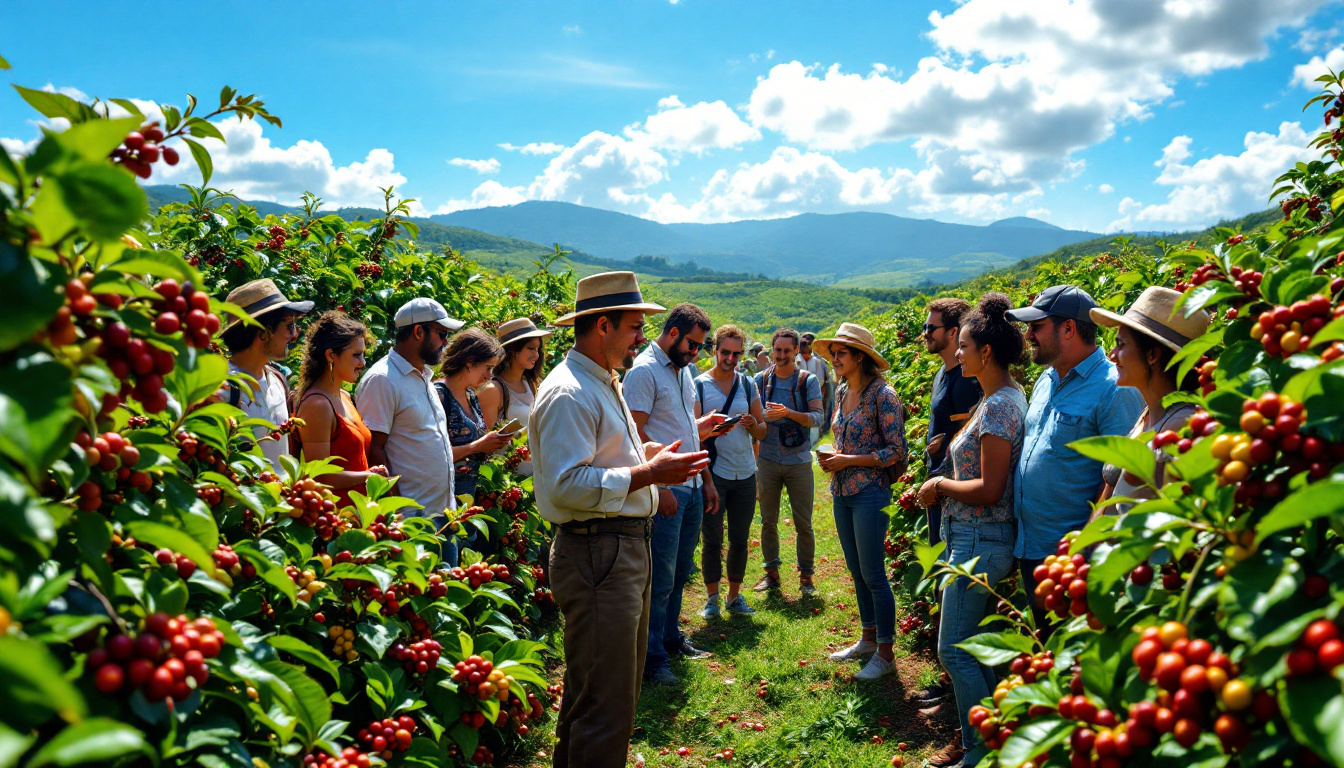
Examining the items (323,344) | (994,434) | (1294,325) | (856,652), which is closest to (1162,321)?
(994,434)

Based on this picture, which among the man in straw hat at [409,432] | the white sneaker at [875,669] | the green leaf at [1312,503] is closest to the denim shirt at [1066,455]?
the white sneaker at [875,669]

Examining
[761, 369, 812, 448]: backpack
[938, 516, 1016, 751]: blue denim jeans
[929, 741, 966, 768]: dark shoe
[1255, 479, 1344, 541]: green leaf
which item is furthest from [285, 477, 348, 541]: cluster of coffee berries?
[761, 369, 812, 448]: backpack

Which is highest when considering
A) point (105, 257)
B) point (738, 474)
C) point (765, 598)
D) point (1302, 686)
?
point (105, 257)

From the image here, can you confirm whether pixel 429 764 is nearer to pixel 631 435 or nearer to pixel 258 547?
pixel 258 547

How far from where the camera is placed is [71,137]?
104 centimetres

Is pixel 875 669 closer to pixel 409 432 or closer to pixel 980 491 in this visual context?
pixel 980 491

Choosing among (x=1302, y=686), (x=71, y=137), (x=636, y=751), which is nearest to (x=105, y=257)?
A: (x=71, y=137)

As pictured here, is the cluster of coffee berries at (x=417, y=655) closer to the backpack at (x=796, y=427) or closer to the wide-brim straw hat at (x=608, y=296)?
the wide-brim straw hat at (x=608, y=296)

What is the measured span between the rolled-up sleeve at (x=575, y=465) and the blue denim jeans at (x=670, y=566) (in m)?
1.77

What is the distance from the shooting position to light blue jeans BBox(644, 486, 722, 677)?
5.00 metres

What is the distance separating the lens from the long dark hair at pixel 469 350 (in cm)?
505

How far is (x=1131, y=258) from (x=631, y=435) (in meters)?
7.37

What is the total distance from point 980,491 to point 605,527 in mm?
1724

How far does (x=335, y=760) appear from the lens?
63.7 inches
